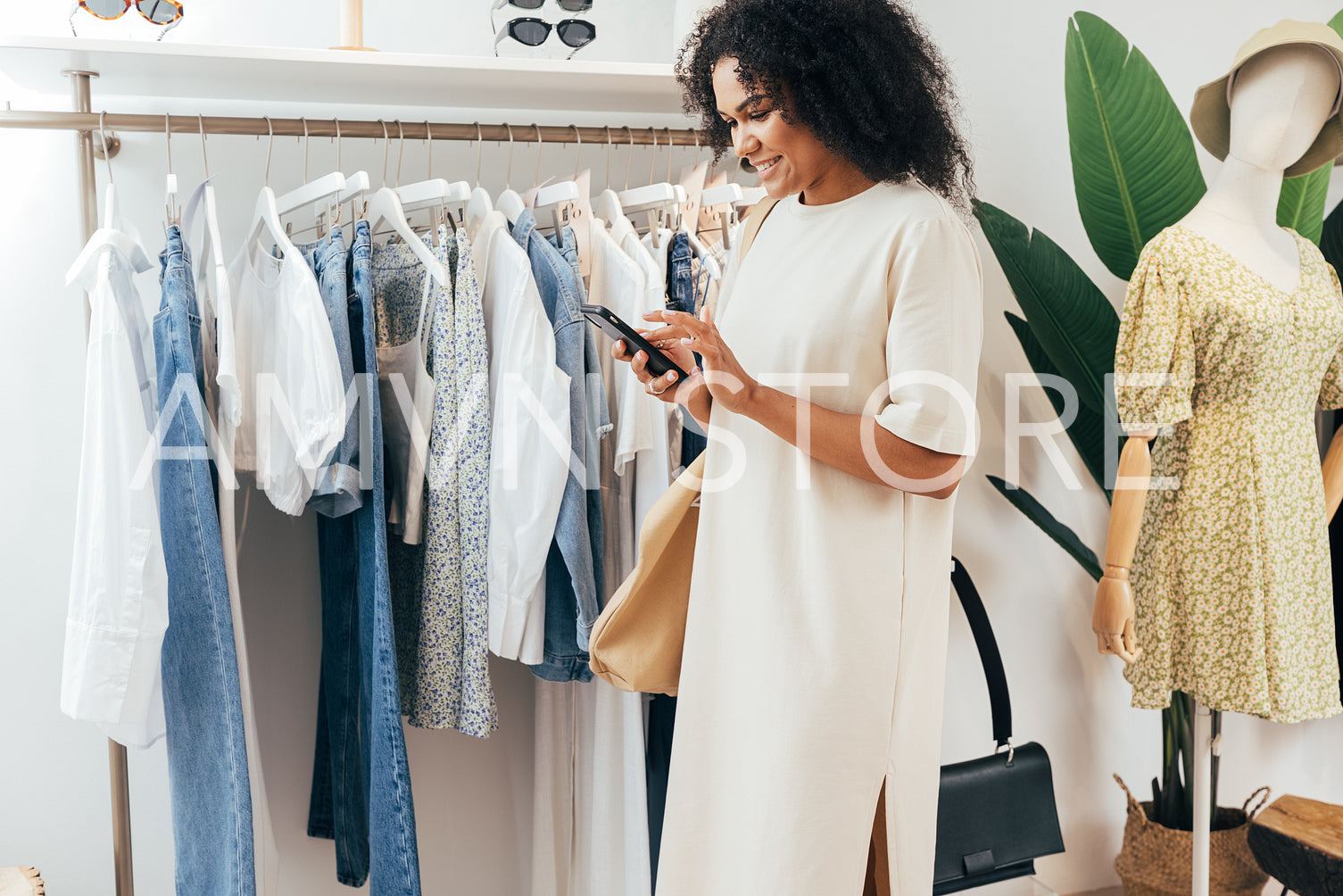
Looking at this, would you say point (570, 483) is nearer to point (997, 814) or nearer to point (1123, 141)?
point (997, 814)

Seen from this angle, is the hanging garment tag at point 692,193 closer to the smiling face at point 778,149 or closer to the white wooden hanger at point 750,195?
the white wooden hanger at point 750,195

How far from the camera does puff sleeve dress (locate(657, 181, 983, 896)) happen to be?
3.31 ft

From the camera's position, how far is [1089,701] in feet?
7.55

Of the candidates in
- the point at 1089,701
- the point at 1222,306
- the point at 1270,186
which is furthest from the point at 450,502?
the point at 1089,701

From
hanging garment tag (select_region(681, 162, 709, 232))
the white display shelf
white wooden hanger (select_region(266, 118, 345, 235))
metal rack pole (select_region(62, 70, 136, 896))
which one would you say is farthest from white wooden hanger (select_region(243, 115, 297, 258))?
hanging garment tag (select_region(681, 162, 709, 232))

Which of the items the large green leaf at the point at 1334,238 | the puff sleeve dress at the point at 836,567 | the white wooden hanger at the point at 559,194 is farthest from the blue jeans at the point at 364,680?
the large green leaf at the point at 1334,238

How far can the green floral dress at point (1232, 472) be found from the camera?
1595mm

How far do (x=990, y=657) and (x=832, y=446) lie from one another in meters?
0.84

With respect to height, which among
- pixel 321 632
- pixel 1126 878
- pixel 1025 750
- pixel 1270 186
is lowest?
pixel 1126 878

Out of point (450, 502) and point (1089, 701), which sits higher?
point (450, 502)

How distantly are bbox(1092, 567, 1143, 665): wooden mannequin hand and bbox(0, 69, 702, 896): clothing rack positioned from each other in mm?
1031

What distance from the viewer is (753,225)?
1.23 metres

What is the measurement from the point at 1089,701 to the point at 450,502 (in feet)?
5.44

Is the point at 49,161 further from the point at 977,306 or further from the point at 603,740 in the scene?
the point at 977,306
